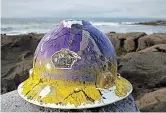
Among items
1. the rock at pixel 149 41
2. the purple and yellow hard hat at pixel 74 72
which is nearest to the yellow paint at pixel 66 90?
the purple and yellow hard hat at pixel 74 72

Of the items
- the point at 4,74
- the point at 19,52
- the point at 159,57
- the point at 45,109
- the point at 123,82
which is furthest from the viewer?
the point at 19,52

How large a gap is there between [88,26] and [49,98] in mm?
1051

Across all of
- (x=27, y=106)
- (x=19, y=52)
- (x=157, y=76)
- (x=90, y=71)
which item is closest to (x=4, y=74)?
(x=19, y=52)

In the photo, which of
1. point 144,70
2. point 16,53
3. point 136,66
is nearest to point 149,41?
point 136,66

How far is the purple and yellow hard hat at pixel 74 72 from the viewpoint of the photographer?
3377mm

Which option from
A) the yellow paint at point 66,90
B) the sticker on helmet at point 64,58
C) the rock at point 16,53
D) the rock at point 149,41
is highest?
the sticker on helmet at point 64,58

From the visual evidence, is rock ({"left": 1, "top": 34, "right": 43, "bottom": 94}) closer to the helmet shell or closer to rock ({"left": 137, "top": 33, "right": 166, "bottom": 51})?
rock ({"left": 137, "top": 33, "right": 166, "bottom": 51})

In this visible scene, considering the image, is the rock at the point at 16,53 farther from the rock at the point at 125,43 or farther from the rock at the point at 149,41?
the rock at the point at 149,41

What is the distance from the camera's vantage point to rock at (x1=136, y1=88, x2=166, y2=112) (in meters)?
6.32

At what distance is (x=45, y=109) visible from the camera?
3641mm

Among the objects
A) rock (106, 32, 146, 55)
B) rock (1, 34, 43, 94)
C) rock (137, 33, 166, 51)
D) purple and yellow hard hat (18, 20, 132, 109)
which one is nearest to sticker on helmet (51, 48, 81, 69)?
purple and yellow hard hat (18, 20, 132, 109)

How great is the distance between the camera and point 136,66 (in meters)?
9.39

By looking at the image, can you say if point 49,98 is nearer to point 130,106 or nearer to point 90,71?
point 90,71

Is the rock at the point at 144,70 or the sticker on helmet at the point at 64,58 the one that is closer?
the sticker on helmet at the point at 64,58
